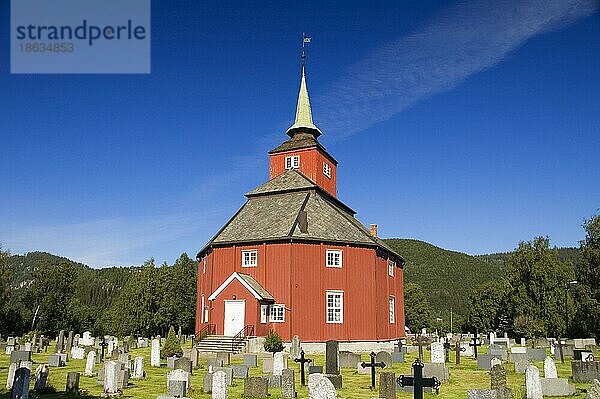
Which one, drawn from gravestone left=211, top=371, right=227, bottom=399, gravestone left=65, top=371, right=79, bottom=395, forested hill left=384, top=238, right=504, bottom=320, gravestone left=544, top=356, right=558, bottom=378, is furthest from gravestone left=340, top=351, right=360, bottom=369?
forested hill left=384, top=238, right=504, bottom=320

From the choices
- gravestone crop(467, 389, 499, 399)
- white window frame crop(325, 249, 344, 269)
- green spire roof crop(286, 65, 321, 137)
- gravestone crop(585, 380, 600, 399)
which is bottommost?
gravestone crop(467, 389, 499, 399)

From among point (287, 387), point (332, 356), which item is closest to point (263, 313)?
point (332, 356)

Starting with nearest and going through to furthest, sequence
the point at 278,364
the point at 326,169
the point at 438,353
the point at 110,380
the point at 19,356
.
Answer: the point at 110,380 → the point at 278,364 → the point at 438,353 → the point at 19,356 → the point at 326,169

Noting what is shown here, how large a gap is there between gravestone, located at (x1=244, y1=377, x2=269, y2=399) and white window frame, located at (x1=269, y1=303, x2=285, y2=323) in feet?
57.3

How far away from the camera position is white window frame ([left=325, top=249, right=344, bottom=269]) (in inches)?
1302

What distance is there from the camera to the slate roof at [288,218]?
3328 centimetres

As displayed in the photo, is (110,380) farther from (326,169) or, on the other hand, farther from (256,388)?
(326,169)

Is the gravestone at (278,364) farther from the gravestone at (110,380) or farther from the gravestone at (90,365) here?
the gravestone at (90,365)

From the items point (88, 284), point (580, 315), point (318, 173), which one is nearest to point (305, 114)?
point (318, 173)

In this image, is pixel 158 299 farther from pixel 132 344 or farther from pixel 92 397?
pixel 92 397

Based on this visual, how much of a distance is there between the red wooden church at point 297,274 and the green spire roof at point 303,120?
6978 mm

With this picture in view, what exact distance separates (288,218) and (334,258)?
3990 mm

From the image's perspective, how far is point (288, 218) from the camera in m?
34.2

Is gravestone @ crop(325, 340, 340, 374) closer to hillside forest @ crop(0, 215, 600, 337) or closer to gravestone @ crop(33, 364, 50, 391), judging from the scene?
gravestone @ crop(33, 364, 50, 391)
